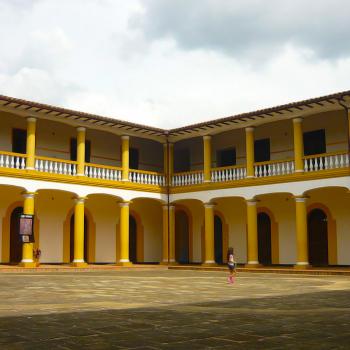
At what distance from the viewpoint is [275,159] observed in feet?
79.8

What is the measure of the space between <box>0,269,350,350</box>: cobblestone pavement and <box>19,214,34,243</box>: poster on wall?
863cm

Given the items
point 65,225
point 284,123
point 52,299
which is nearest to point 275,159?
point 284,123

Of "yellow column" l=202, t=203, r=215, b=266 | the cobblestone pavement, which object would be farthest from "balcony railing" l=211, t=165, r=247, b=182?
the cobblestone pavement

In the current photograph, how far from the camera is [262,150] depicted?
24.9 metres

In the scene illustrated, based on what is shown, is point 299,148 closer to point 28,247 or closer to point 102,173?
point 102,173

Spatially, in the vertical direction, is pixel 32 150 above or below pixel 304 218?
above

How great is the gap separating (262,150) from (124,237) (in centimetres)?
750

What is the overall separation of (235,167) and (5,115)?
32.9 feet

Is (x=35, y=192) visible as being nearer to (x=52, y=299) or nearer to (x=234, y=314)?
(x=52, y=299)

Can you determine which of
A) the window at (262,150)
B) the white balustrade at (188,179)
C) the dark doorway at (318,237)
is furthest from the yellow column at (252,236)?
the white balustrade at (188,179)

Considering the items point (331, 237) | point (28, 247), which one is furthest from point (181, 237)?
point (28, 247)

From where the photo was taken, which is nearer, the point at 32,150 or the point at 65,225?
the point at 32,150

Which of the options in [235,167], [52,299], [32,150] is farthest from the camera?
[235,167]

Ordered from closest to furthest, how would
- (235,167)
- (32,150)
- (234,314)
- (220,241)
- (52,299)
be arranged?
(234,314) < (52,299) < (32,150) < (235,167) < (220,241)
